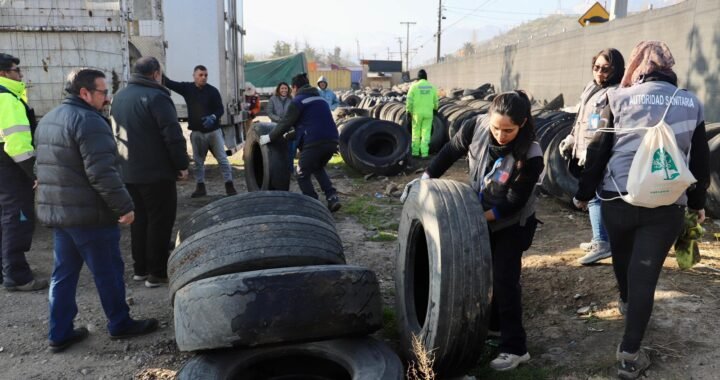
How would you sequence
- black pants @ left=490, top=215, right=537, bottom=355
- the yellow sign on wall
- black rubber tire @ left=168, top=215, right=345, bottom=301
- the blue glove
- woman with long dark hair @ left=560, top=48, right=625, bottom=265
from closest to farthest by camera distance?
black pants @ left=490, top=215, right=537, bottom=355 < black rubber tire @ left=168, top=215, right=345, bottom=301 < woman with long dark hair @ left=560, top=48, right=625, bottom=265 < the blue glove < the yellow sign on wall

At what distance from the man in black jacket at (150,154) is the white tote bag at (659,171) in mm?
3552

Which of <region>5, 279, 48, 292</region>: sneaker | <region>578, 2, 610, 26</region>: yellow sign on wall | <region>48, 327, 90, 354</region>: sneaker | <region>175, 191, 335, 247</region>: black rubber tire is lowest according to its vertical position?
<region>48, 327, 90, 354</region>: sneaker

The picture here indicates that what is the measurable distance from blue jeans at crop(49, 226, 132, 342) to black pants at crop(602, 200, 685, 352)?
10.5ft

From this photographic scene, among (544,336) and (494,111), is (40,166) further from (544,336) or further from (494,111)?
(544,336)

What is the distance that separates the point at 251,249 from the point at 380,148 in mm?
7240

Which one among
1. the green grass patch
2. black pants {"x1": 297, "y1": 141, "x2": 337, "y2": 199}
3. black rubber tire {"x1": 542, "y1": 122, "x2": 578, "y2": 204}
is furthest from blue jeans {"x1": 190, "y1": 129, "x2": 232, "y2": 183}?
black rubber tire {"x1": 542, "y1": 122, "x2": 578, "y2": 204}

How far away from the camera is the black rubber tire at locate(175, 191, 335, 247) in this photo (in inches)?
156

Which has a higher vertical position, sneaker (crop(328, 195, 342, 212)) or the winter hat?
the winter hat

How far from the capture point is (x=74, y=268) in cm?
374

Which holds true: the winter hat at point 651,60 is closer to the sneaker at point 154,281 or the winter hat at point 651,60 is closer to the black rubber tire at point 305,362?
the black rubber tire at point 305,362

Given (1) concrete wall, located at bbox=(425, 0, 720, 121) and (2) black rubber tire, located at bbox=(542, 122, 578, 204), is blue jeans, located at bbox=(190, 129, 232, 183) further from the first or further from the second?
(1) concrete wall, located at bbox=(425, 0, 720, 121)

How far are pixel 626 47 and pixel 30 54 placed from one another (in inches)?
453

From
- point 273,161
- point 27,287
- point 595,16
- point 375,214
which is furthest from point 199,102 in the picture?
point 595,16

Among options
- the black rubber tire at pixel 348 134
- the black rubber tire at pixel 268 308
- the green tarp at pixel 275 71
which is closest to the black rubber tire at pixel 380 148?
the black rubber tire at pixel 348 134
